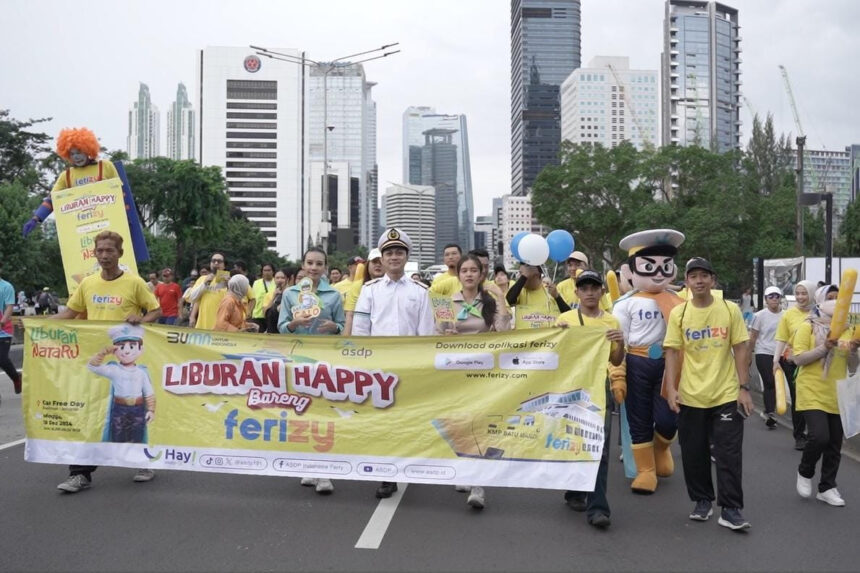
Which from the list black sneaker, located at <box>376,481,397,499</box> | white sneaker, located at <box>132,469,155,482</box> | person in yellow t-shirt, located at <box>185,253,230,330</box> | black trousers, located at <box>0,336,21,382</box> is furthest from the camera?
person in yellow t-shirt, located at <box>185,253,230,330</box>

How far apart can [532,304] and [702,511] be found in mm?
2062

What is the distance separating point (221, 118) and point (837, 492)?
6875 inches

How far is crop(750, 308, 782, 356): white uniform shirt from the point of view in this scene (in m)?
10.1

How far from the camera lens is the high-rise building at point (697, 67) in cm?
17450

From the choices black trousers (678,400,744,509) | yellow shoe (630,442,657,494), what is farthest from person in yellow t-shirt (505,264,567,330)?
black trousers (678,400,744,509)

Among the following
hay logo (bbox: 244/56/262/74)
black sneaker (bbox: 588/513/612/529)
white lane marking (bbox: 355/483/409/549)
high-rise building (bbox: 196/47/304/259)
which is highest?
hay logo (bbox: 244/56/262/74)

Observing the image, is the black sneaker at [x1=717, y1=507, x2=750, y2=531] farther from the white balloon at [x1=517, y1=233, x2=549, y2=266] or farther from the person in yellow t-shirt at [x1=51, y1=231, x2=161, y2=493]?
the person in yellow t-shirt at [x1=51, y1=231, x2=161, y2=493]

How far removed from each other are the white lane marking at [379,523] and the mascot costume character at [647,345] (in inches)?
75.2

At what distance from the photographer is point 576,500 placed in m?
6.06

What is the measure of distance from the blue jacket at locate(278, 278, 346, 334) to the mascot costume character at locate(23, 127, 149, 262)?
8.74ft

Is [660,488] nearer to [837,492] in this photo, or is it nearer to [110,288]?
[837,492]

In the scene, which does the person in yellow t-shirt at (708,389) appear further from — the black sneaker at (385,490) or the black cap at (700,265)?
the black sneaker at (385,490)

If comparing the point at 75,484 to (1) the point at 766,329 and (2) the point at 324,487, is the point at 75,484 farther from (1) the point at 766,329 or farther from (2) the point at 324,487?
(1) the point at 766,329

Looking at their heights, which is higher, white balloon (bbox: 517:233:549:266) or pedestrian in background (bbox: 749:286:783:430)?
white balloon (bbox: 517:233:549:266)
